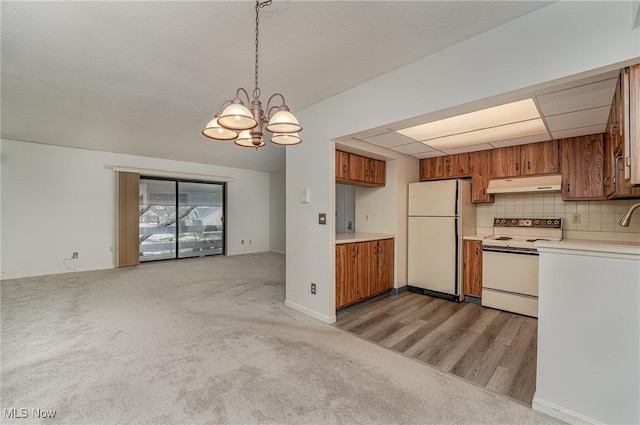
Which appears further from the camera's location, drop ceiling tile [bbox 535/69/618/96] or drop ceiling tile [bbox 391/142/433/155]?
drop ceiling tile [bbox 391/142/433/155]

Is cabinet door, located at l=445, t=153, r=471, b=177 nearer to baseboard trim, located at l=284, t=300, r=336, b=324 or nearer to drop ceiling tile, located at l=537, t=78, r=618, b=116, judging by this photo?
drop ceiling tile, located at l=537, t=78, r=618, b=116

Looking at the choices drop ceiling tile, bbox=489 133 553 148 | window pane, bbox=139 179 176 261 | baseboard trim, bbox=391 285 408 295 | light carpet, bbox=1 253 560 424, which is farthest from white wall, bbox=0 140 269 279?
drop ceiling tile, bbox=489 133 553 148

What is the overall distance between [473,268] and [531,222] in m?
1.02

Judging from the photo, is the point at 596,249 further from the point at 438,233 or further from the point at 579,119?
the point at 438,233

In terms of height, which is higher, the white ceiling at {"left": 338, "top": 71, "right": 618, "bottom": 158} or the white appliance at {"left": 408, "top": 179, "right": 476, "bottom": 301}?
the white ceiling at {"left": 338, "top": 71, "right": 618, "bottom": 158}

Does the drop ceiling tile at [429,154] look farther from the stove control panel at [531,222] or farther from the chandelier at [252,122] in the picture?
the chandelier at [252,122]

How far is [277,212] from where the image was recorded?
26.3ft

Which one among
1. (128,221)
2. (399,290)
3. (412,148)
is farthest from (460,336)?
(128,221)

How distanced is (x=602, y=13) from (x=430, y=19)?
2.94 feet

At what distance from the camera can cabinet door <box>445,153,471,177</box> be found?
13.3ft

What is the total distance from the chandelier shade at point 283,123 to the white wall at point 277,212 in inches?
235

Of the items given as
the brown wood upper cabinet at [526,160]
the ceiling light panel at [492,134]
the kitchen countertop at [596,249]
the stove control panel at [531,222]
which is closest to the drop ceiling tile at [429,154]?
the ceiling light panel at [492,134]

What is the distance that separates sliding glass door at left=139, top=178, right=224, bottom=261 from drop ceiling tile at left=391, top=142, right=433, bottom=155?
5.25 m

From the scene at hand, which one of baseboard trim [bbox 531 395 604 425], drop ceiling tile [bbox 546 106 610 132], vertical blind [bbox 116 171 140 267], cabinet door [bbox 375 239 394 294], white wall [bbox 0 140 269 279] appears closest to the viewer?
baseboard trim [bbox 531 395 604 425]
